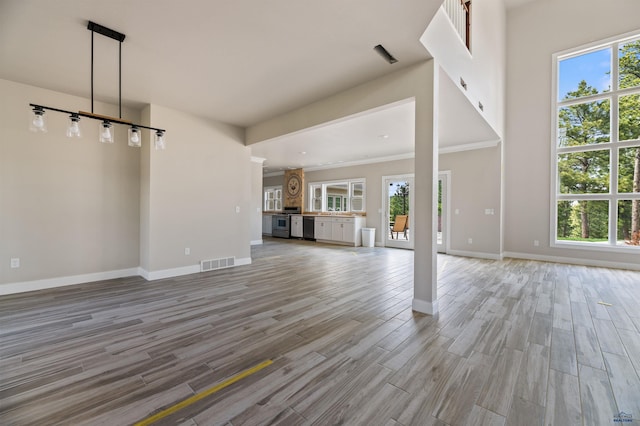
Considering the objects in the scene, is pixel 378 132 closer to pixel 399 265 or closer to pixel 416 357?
pixel 399 265

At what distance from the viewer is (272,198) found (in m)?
11.5

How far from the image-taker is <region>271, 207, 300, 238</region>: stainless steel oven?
10156mm

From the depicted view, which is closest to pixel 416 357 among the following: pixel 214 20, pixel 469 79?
pixel 214 20

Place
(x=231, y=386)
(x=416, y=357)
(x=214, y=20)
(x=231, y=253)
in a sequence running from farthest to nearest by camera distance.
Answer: (x=231, y=253), (x=214, y=20), (x=416, y=357), (x=231, y=386)

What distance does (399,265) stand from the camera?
5.34 m

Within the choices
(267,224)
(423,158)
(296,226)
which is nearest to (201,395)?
(423,158)

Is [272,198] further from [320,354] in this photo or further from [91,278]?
[320,354]

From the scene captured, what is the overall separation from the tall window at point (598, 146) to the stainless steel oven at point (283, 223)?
7.71 m

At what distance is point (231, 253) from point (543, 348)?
185 inches

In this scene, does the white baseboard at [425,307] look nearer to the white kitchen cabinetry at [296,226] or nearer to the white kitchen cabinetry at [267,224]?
the white kitchen cabinetry at [296,226]

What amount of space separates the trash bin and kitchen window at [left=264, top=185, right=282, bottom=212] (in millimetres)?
4376

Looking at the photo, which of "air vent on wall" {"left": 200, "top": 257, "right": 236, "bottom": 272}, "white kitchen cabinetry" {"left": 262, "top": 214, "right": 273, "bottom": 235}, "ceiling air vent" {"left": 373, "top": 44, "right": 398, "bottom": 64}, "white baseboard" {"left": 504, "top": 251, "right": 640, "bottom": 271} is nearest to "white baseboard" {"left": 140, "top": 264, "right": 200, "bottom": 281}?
"air vent on wall" {"left": 200, "top": 257, "right": 236, "bottom": 272}

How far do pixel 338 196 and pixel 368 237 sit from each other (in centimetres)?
235

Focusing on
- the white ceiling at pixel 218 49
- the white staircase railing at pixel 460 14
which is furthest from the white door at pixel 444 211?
the white staircase railing at pixel 460 14
